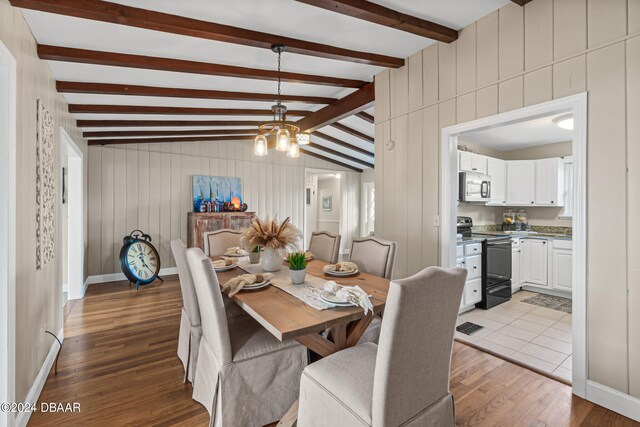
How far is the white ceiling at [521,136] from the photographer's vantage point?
13.5ft

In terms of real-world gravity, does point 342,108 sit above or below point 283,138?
above

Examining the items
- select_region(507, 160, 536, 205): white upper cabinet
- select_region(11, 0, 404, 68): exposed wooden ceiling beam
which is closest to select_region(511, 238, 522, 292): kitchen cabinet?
select_region(507, 160, 536, 205): white upper cabinet

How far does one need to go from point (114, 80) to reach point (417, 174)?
3.12m

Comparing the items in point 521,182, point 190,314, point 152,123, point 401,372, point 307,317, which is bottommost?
point 190,314

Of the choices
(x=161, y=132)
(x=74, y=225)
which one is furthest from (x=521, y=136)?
(x=74, y=225)

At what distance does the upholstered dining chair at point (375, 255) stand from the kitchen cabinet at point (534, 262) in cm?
311

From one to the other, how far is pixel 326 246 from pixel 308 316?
1776 mm

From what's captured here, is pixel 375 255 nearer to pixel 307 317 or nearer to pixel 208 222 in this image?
pixel 307 317

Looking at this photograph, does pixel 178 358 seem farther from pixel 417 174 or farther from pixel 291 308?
pixel 417 174

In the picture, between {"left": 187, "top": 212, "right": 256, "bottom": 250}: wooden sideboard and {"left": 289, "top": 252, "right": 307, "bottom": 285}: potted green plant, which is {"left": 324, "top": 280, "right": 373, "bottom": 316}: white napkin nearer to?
{"left": 289, "top": 252, "right": 307, "bottom": 285}: potted green plant

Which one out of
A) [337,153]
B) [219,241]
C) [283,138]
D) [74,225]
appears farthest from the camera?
[337,153]

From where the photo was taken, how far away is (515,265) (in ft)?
14.6

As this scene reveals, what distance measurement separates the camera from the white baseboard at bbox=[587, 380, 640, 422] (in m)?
1.85

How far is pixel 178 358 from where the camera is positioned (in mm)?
2631
